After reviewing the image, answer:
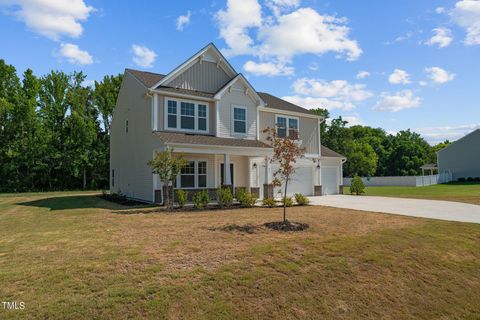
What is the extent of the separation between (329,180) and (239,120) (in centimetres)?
1031

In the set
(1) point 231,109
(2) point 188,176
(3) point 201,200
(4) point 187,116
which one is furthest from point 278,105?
(3) point 201,200

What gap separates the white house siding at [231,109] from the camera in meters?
20.5

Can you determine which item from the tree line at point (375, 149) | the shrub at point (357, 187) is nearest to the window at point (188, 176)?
the shrub at point (357, 187)

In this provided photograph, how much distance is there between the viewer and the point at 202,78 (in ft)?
68.2

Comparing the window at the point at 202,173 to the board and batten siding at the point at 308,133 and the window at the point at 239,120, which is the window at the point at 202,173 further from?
the board and batten siding at the point at 308,133

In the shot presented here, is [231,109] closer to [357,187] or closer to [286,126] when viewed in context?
[286,126]

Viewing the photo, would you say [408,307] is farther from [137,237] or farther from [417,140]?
[417,140]

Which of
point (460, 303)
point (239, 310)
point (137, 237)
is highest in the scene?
point (137, 237)

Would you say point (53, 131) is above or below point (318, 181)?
above

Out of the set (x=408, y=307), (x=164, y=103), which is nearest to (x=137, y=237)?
(x=408, y=307)

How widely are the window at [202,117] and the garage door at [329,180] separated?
11.5m

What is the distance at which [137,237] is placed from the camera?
344 inches

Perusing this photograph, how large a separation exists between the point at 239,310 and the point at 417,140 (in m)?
95.3

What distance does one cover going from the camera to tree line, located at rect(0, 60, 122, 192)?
35.6m
